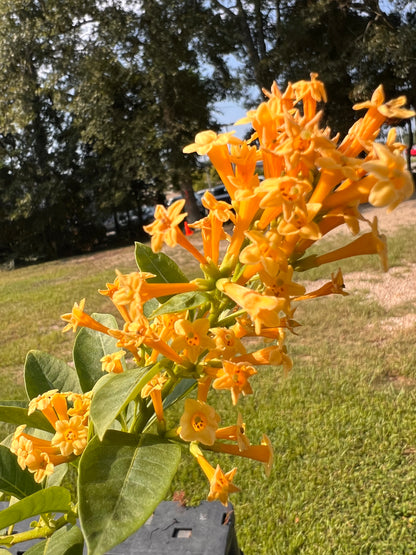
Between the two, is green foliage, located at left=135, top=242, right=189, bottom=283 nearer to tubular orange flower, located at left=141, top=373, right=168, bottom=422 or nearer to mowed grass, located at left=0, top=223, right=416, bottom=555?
tubular orange flower, located at left=141, top=373, right=168, bottom=422

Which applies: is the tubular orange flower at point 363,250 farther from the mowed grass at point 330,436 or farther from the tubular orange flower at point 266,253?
the mowed grass at point 330,436

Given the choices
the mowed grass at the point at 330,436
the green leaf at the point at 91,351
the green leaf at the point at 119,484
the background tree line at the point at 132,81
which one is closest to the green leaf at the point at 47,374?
the green leaf at the point at 91,351

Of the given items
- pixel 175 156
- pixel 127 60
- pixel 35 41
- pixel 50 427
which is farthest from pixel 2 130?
pixel 50 427

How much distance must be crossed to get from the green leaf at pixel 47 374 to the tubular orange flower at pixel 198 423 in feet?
1.57

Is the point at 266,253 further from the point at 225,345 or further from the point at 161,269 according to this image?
the point at 161,269

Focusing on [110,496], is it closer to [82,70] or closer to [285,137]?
[285,137]

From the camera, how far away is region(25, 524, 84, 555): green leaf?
2.55 ft

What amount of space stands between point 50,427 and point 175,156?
1263 cm

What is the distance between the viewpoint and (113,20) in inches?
A: 471

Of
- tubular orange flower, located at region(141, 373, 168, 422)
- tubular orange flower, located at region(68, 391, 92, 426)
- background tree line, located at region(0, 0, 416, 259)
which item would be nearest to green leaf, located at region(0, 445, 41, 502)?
tubular orange flower, located at region(68, 391, 92, 426)

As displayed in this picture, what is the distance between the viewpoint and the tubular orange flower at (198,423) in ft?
2.12

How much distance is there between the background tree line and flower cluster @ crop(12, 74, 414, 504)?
40.8 ft

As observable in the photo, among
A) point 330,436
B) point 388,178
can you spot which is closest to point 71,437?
point 388,178

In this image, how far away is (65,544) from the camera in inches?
30.8
